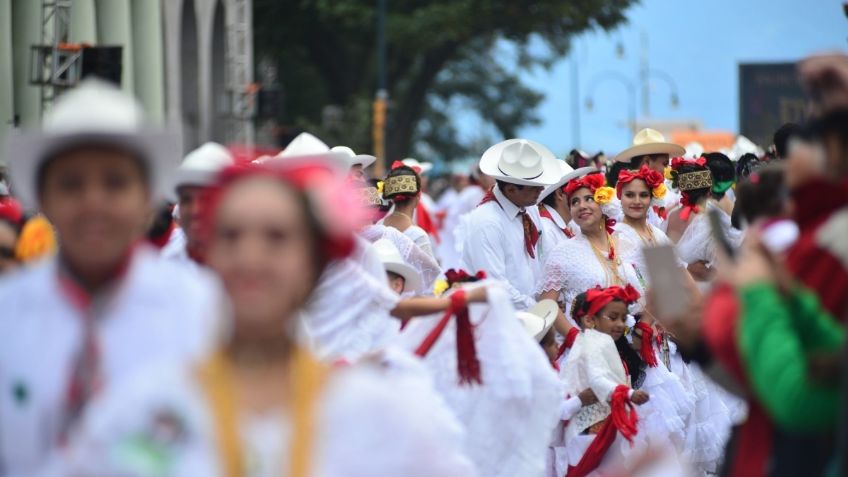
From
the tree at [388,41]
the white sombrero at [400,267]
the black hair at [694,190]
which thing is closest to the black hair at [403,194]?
the black hair at [694,190]

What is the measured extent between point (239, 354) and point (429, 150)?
3007 inches

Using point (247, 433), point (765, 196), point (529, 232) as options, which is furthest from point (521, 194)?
point (247, 433)

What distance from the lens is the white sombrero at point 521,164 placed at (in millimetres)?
12266

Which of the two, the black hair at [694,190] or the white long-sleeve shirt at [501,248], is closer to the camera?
the white long-sleeve shirt at [501,248]

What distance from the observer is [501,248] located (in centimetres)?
1207

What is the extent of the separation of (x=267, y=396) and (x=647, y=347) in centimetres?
733

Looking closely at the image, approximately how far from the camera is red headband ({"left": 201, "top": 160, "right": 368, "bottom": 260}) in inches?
148

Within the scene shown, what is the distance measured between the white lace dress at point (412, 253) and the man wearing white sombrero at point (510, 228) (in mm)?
288

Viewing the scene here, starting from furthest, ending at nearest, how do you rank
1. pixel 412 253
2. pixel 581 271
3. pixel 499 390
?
pixel 412 253 → pixel 581 271 → pixel 499 390

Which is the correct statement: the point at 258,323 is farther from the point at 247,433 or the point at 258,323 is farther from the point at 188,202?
the point at 188,202

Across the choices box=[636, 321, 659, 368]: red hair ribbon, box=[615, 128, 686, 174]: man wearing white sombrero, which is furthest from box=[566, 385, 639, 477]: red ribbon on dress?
box=[615, 128, 686, 174]: man wearing white sombrero

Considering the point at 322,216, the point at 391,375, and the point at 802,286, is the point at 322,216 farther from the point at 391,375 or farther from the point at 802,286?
the point at 802,286

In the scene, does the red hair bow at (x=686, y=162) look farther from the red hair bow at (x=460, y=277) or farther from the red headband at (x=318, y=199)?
the red headband at (x=318, y=199)

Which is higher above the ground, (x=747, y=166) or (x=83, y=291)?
(x=83, y=291)
